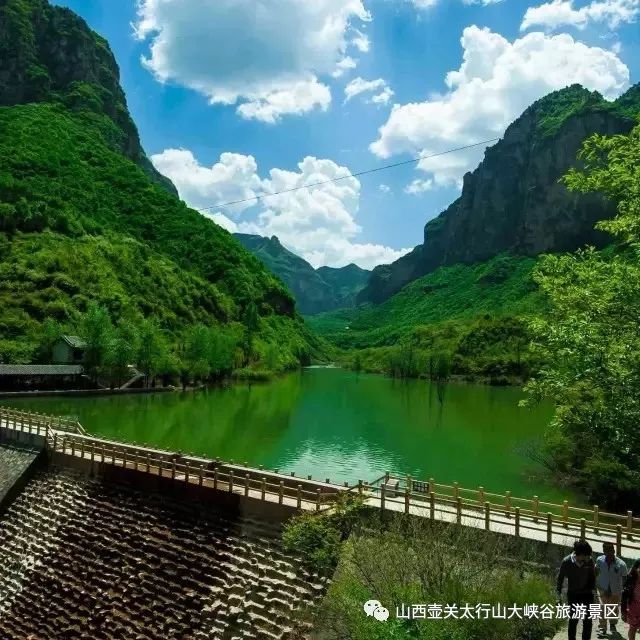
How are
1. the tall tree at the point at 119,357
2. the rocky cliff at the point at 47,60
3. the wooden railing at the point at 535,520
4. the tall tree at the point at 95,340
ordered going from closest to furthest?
the wooden railing at the point at 535,520 < the tall tree at the point at 95,340 < the tall tree at the point at 119,357 < the rocky cliff at the point at 47,60

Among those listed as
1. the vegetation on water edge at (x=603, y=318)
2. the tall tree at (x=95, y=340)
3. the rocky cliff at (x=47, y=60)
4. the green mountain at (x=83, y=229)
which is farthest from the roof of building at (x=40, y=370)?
the rocky cliff at (x=47, y=60)

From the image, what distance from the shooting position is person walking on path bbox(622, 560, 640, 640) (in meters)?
9.21

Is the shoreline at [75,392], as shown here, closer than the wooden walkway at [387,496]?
No

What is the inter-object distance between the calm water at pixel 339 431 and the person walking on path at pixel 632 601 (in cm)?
2187

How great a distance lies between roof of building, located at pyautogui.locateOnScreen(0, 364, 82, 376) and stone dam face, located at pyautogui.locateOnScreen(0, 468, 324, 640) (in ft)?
157

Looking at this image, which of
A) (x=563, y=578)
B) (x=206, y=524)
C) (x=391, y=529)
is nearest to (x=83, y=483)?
(x=206, y=524)

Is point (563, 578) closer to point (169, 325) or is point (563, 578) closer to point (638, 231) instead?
point (638, 231)

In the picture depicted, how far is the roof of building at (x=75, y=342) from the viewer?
254ft

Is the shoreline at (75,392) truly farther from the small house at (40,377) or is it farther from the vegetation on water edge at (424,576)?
the vegetation on water edge at (424,576)

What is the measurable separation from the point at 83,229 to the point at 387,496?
392 ft

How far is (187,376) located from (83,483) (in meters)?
68.0

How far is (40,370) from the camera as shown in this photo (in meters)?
68.6

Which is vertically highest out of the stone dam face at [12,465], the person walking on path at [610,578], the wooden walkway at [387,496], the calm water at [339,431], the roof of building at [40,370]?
the person walking on path at [610,578]

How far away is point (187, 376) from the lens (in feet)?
297
